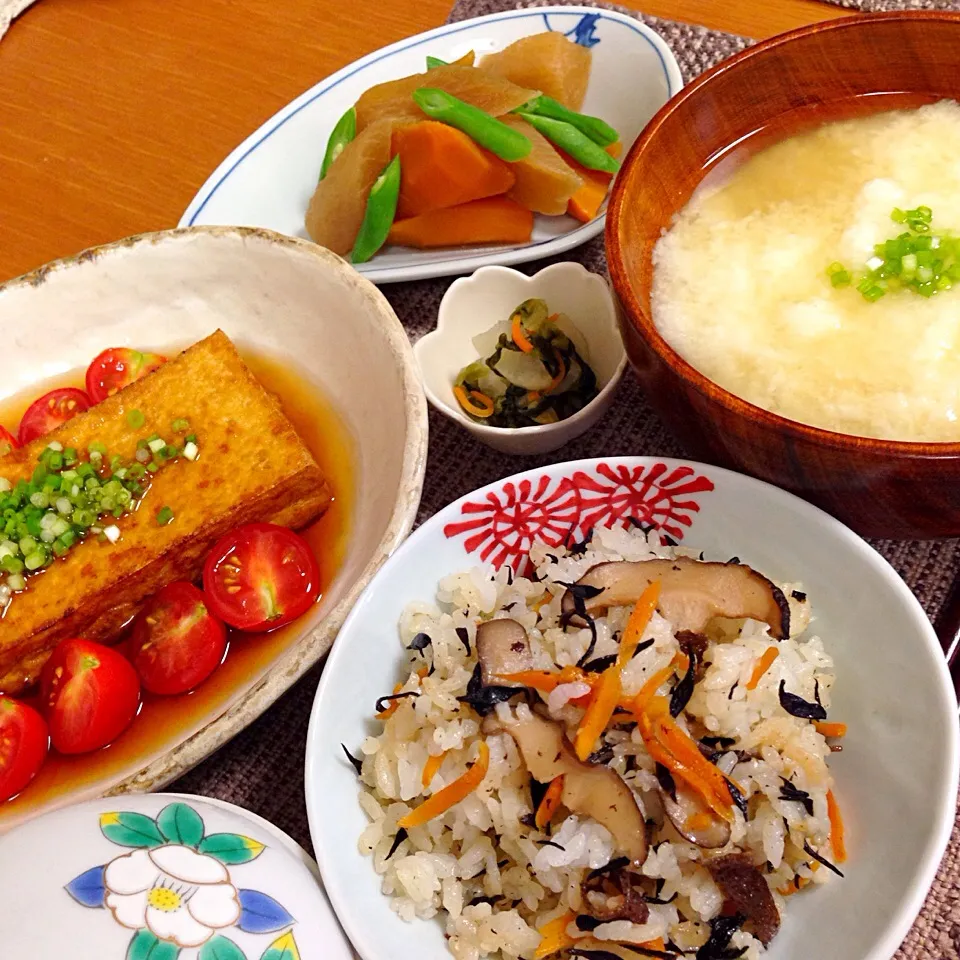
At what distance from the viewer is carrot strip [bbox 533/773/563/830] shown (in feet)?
3.97

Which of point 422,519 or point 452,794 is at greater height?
point 452,794

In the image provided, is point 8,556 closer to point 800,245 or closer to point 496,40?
point 800,245

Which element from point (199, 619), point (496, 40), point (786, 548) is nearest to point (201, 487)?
point (199, 619)

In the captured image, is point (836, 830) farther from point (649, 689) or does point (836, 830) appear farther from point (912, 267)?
point (912, 267)

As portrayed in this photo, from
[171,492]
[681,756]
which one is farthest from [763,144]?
[171,492]

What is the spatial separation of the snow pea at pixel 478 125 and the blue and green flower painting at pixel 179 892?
154 centimetres

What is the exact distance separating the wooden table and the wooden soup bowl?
3.00 ft

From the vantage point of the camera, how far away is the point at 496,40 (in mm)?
2484

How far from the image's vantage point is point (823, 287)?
1516 millimetres

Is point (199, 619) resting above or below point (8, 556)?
below

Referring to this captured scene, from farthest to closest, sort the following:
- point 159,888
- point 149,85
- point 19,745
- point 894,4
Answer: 1. point 149,85
2. point 894,4
3. point 19,745
4. point 159,888

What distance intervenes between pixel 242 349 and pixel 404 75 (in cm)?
93

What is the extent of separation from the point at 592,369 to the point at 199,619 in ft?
3.09

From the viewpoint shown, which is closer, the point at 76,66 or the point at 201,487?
the point at 201,487
